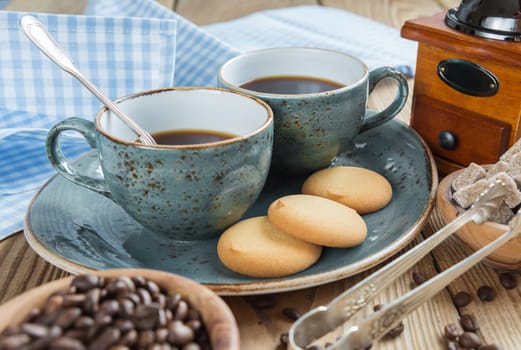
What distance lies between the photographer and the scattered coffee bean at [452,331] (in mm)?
744

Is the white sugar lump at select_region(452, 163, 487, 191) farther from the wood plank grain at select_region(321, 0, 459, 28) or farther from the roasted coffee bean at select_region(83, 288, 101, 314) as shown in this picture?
the wood plank grain at select_region(321, 0, 459, 28)

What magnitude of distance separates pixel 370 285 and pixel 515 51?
45 cm

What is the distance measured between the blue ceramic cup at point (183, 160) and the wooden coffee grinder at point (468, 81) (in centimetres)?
35

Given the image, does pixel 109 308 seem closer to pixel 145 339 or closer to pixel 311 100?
pixel 145 339

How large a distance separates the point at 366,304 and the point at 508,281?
0.23 m

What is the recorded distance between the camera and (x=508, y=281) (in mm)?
835

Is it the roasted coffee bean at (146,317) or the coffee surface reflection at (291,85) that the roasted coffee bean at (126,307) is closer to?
the roasted coffee bean at (146,317)

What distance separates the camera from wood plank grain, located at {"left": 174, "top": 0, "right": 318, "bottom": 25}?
2037 mm

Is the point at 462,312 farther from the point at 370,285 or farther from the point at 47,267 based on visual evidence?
the point at 47,267

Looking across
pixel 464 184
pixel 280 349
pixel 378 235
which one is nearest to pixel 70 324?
pixel 280 349

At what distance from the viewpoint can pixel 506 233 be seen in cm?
76

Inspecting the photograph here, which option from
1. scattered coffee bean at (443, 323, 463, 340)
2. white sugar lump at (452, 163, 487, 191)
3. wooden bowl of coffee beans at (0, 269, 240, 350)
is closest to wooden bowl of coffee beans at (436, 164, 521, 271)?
white sugar lump at (452, 163, 487, 191)

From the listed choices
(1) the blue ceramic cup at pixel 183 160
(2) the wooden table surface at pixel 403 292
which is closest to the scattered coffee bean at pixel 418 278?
(2) the wooden table surface at pixel 403 292

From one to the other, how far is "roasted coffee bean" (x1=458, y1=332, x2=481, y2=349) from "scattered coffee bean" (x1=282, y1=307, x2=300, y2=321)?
0.61ft
